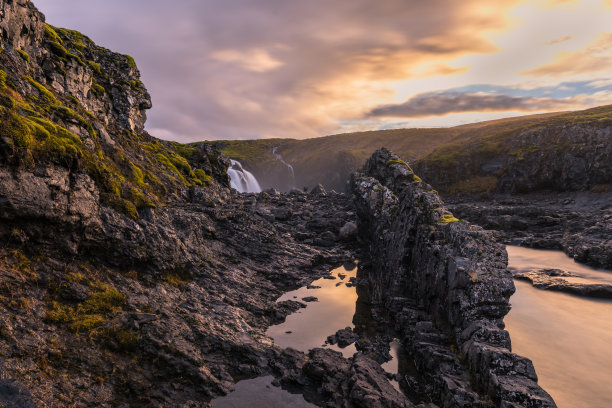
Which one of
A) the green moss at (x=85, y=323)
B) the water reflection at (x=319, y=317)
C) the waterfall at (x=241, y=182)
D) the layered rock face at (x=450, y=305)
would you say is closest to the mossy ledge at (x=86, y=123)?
the green moss at (x=85, y=323)

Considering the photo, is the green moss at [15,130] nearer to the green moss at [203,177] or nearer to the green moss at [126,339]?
the green moss at [126,339]

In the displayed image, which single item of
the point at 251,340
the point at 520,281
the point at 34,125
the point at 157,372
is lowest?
the point at 520,281

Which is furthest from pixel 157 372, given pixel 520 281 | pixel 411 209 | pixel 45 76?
pixel 520 281

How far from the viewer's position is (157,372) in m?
16.8

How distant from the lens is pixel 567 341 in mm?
25828

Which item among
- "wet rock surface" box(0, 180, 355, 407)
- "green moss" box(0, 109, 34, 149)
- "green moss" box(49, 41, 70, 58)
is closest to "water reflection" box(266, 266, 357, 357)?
"wet rock surface" box(0, 180, 355, 407)

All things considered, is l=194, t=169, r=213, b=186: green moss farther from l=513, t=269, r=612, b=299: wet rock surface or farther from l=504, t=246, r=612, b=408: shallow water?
l=513, t=269, r=612, b=299: wet rock surface

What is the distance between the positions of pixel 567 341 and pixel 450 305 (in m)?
11.5


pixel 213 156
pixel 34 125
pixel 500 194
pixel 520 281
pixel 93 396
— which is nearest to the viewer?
pixel 93 396

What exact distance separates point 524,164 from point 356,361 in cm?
10195

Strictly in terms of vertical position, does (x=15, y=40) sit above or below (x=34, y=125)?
above

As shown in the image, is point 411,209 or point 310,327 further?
point 411,209

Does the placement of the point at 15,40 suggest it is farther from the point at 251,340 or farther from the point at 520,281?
the point at 520,281

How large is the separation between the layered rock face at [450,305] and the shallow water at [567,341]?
16.7ft
